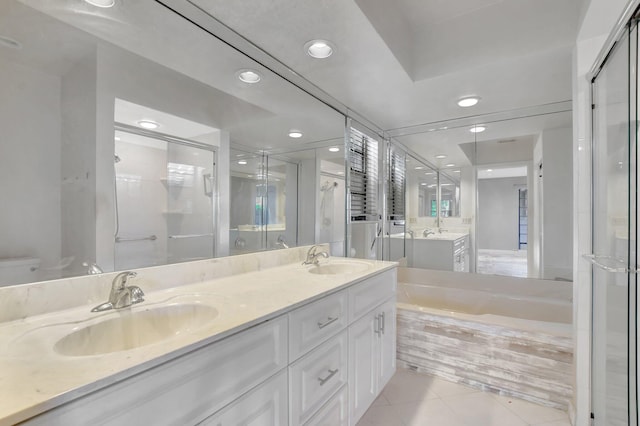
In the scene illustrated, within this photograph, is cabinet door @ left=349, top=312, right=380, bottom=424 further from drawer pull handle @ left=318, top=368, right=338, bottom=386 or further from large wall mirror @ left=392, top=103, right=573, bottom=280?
large wall mirror @ left=392, top=103, right=573, bottom=280

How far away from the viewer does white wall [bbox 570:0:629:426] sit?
168cm

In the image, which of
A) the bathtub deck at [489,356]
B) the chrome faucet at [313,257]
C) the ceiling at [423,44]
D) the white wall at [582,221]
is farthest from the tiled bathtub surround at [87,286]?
the white wall at [582,221]

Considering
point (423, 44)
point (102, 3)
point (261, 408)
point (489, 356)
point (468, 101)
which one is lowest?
point (489, 356)

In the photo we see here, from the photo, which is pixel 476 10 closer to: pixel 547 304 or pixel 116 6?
pixel 116 6

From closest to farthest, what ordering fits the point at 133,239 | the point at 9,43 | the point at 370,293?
the point at 9,43
the point at 133,239
the point at 370,293

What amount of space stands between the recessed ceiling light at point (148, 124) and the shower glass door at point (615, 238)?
2.10m

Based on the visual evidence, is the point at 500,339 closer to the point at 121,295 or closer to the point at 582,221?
the point at 582,221

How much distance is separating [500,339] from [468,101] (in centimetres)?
190

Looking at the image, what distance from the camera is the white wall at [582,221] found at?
5.51 ft

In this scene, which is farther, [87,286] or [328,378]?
[328,378]

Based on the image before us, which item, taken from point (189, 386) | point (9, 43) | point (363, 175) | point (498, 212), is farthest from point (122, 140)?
point (498, 212)

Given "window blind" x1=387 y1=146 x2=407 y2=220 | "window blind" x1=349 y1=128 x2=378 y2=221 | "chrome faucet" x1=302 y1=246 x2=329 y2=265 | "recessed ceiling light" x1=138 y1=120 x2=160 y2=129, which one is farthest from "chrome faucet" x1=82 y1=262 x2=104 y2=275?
"window blind" x1=387 y1=146 x2=407 y2=220

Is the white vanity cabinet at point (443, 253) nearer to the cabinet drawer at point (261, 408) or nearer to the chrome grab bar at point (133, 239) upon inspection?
the cabinet drawer at point (261, 408)

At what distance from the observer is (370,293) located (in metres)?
1.77
